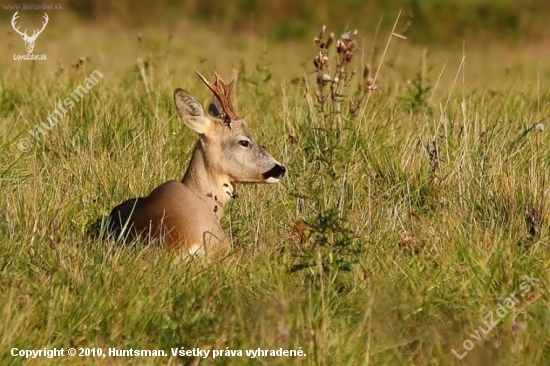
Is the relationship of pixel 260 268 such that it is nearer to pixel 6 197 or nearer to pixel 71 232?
pixel 71 232

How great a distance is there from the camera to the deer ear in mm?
5496

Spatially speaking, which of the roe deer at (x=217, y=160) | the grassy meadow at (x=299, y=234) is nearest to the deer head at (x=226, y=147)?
the roe deer at (x=217, y=160)

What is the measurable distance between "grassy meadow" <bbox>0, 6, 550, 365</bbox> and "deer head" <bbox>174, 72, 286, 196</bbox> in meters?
0.13

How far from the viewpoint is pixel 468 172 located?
5500 millimetres

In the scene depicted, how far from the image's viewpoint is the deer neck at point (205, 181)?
548cm

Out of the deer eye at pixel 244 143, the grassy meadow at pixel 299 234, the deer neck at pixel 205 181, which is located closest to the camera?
the grassy meadow at pixel 299 234

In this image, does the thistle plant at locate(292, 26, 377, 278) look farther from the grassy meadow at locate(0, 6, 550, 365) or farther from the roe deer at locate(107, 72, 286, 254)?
the roe deer at locate(107, 72, 286, 254)

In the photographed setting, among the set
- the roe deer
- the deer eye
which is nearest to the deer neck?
the roe deer

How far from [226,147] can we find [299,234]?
1.09 metres

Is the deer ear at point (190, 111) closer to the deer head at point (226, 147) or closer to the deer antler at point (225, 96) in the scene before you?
the deer head at point (226, 147)

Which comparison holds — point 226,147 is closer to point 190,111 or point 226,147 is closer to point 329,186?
point 190,111

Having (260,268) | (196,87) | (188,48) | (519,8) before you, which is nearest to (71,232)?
(260,268)

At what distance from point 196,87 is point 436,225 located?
2958 millimetres

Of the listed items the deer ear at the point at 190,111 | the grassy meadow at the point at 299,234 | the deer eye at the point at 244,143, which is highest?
the deer ear at the point at 190,111
